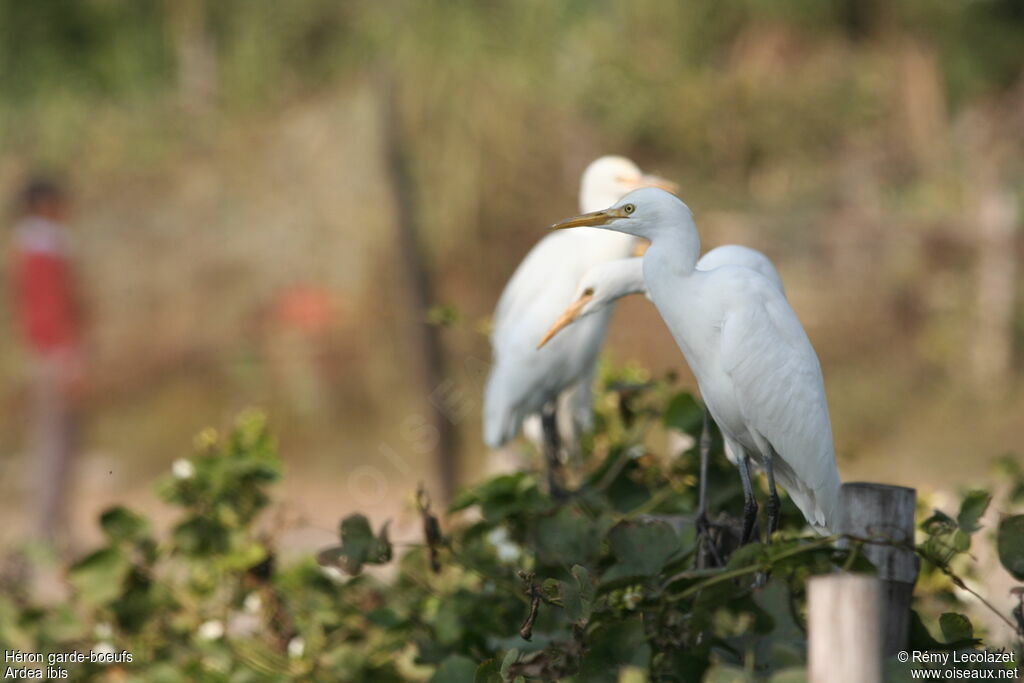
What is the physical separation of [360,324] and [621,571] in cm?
616

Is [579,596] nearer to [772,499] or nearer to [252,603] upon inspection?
[772,499]

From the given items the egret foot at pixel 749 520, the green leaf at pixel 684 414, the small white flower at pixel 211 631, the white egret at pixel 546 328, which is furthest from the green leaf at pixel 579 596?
the white egret at pixel 546 328

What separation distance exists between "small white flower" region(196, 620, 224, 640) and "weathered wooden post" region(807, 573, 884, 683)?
1.73m

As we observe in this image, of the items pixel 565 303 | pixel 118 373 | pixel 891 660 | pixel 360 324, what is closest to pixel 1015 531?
pixel 891 660

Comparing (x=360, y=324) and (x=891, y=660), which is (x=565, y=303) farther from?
(x=360, y=324)

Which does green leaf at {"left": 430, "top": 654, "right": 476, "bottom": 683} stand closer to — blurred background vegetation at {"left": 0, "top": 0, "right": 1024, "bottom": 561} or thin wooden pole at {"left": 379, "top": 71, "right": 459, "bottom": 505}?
thin wooden pole at {"left": 379, "top": 71, "right": 459, "bottom": 505}

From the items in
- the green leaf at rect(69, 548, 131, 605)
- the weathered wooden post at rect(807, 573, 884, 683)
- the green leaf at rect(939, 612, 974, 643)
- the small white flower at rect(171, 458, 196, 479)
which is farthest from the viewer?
the small white flower at rect(171, 458, 196, 479)

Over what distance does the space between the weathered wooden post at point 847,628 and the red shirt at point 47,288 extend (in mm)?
5091

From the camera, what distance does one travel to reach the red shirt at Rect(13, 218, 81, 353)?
566cm

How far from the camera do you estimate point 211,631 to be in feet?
8.63

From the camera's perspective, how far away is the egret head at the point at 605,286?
213cm

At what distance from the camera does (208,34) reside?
952cm

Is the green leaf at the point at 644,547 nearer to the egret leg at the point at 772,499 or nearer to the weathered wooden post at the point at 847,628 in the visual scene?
the egret leg at the point at 772,499

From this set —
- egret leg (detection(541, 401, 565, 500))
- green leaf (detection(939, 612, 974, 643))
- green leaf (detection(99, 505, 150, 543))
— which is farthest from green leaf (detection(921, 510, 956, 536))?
green leaf (detection(99, 505, 150, 543))
